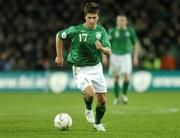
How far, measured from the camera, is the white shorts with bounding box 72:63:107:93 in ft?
37.2

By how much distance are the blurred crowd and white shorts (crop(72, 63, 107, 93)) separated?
50.2 feet

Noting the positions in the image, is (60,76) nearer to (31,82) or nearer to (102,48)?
(31,82)

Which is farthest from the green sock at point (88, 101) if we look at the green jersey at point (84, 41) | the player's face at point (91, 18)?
the player's face at point (91, 18)

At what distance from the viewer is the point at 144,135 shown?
1038cm

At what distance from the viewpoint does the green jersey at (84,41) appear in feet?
37.0

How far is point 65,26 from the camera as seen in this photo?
28203 mm

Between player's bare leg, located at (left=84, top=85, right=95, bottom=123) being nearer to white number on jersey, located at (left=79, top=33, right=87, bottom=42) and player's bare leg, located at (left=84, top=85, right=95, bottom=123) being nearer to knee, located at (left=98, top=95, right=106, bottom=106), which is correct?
knee, located at (left=98, top=95, right=106, bottom=106)

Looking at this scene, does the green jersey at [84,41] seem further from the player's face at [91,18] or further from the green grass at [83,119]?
the green grass at [83,119]

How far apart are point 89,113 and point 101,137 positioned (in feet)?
7.19

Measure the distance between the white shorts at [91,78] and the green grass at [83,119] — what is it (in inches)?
30.0

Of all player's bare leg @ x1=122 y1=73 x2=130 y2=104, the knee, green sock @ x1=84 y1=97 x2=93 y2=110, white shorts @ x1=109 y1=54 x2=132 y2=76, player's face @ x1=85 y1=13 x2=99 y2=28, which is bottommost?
player's bare leg @ x1=122 y1=73 x2=130 y2=104

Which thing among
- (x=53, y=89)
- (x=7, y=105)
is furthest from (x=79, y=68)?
(x=53, y=89)

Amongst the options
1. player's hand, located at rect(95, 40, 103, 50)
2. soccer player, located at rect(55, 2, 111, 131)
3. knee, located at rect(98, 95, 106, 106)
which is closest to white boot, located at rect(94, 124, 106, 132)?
soccer player, located at rect(55, 2, 111, 131)

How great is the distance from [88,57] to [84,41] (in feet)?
1.04
